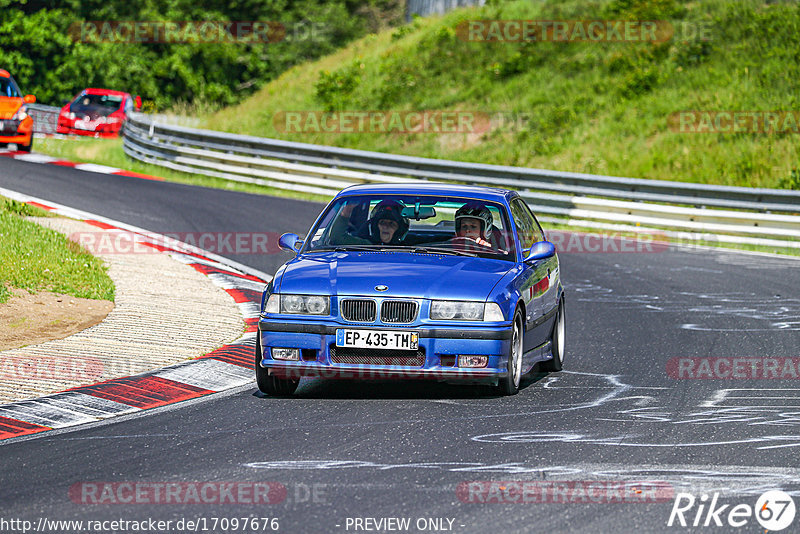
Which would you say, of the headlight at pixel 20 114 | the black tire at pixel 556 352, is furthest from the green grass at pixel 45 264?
the headlight at pixel 20 114

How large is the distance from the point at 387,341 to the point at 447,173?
52.2 feet

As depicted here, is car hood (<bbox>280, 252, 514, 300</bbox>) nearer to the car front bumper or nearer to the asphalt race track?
the car front bumper

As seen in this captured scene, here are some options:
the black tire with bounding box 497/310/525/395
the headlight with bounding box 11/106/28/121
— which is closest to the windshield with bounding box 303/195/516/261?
the black tire with bounding box 497/310/525/395

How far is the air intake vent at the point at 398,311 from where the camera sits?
8.02 m

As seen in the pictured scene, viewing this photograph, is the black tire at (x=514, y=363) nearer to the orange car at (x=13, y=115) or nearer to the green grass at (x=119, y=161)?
the green grass at (x=119, y=161)

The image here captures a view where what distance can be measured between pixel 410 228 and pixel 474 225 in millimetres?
509

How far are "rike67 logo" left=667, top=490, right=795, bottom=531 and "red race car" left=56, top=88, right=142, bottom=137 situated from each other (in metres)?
29.5

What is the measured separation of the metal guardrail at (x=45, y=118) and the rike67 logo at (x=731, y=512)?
32.5 m

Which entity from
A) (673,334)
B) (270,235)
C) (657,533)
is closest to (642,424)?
(657,533)

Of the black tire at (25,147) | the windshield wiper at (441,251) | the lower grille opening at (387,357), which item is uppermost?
the windshield wiper at (441,251)

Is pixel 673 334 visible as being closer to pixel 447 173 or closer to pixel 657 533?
pixel 657 533

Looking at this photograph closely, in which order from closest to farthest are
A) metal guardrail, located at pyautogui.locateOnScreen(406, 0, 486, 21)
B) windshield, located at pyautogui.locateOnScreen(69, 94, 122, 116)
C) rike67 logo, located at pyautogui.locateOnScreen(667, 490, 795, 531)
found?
rike67 logo, located at pyautogui.locateOnScreen(667, 490, 795, 531) → windshield, located at pyautogui.locateOnScreen(69, 94, 122, 116) → metal guardrail, located at pyautogui.locateOnScreen(406, 0, 486, 21)

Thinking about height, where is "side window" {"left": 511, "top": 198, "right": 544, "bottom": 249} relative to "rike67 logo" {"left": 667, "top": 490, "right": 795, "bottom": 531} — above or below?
above

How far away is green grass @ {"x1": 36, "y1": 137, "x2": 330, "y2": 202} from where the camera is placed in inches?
995
